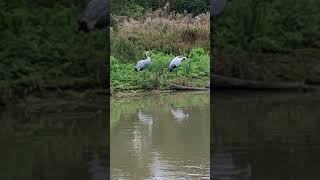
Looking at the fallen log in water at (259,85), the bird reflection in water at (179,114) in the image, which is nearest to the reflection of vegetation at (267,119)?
the bird reflection in water at (179,114)

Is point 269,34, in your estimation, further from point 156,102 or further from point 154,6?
point 154,6

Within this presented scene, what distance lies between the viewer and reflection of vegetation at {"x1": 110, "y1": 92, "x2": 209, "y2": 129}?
951cm

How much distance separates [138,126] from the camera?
26.1 ft

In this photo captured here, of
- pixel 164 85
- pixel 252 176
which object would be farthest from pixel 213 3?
pixel 252 176

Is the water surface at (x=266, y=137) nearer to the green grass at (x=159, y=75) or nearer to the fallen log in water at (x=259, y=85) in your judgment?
the fallen log in water at (x=259, y=85)

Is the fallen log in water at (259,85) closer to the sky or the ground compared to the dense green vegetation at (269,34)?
closer to the ground

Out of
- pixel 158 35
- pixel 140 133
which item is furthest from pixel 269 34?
pixel 140 133

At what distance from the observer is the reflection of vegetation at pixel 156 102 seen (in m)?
9.51

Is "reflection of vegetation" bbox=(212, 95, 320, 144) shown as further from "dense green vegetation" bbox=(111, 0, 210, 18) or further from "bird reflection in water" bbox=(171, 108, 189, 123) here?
"dense green vegetation" bbox=(111, 0, 210, 18)

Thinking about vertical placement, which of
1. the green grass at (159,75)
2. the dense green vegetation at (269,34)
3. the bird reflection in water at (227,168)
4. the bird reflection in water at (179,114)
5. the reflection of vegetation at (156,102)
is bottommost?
the bird reflection in water at (227,168)

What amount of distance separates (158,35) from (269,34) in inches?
137

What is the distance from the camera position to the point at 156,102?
10414mm

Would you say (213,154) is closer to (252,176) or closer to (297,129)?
(252,176)

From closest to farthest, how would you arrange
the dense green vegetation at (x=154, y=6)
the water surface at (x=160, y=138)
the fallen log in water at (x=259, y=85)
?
the water surface at (x=160, y=138) < the fallen log in water at (x=259, y=85) < the dense green vegetation at (x=154, y=6)
